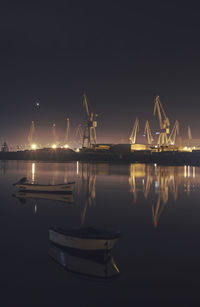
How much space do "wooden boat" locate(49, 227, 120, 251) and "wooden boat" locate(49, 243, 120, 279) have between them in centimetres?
34

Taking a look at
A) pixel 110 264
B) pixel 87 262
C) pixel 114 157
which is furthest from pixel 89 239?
pixel 114 157

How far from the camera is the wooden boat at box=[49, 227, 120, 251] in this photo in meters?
9.88

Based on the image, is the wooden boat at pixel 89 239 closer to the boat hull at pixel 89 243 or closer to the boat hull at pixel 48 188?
the boat hull at pixel 89 243

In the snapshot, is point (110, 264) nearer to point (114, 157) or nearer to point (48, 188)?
point (48, 188)

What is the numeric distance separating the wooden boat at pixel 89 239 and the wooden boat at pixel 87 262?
1.12ft

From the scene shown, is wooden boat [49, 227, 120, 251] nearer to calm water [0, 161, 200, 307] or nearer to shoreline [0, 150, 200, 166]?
calm water [0, 161, 200, 307]

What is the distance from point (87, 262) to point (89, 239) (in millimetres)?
809

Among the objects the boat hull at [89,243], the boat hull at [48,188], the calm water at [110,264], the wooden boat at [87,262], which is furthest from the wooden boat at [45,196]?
the boat hull at [89,243]

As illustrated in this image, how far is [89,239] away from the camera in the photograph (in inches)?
391

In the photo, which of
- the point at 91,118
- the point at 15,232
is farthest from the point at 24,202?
the point at 91,118

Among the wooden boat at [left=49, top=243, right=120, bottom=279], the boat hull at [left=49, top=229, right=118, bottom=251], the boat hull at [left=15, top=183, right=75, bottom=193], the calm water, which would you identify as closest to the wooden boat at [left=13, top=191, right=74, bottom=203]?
the boat hull at [left=15, top=183, right=75, bottom=193]

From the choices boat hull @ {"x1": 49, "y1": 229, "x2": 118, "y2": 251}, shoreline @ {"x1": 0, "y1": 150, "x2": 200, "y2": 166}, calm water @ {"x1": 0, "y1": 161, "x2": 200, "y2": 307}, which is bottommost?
calm water @ {"x1": 0, "y1": 161, "x2": 200, "y2": 307}

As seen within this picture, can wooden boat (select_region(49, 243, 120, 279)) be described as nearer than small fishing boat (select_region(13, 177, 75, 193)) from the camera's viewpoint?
Yes

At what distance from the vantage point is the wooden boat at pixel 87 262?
9.28 meters
